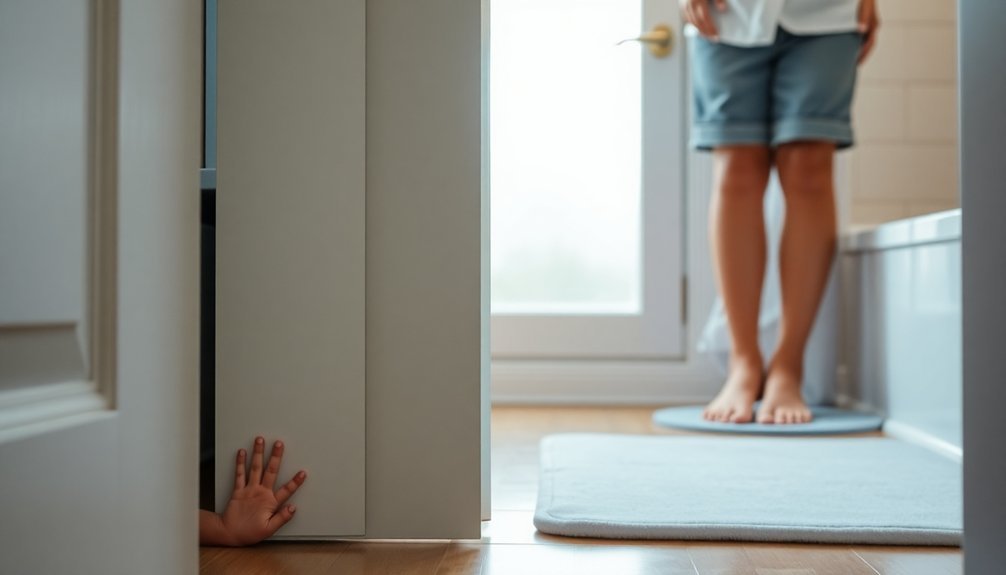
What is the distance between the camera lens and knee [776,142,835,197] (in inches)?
82.2

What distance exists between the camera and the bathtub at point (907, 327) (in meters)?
1.70

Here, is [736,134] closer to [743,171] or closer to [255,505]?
[743,171]

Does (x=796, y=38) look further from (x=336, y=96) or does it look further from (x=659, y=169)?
(x=336, y=96)

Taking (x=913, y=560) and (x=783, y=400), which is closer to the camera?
(x=913, y=560)

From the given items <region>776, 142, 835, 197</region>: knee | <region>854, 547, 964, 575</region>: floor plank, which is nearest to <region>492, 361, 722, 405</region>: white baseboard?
<region>776, 142, 835, 197</region>: knee

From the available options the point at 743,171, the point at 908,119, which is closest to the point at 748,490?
the point at 743,171

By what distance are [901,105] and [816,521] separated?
181 centimetres

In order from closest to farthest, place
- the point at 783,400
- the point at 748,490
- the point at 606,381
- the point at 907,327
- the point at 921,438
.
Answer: the point at 748,490, the point at 921,438, the point at 907,327, the point at 783,400, the point at 606,381

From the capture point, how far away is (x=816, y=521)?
3.70ft

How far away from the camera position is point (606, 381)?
2.48m

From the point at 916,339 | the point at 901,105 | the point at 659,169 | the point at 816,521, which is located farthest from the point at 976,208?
the point at 901,105

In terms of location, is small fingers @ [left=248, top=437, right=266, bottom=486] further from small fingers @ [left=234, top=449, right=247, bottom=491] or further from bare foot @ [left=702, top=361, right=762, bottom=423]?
bare foot @ [left=702, top=361, right=762, bottom=423]

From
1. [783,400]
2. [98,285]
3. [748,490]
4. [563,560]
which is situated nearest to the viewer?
[98,285]

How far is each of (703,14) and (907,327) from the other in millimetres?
723
